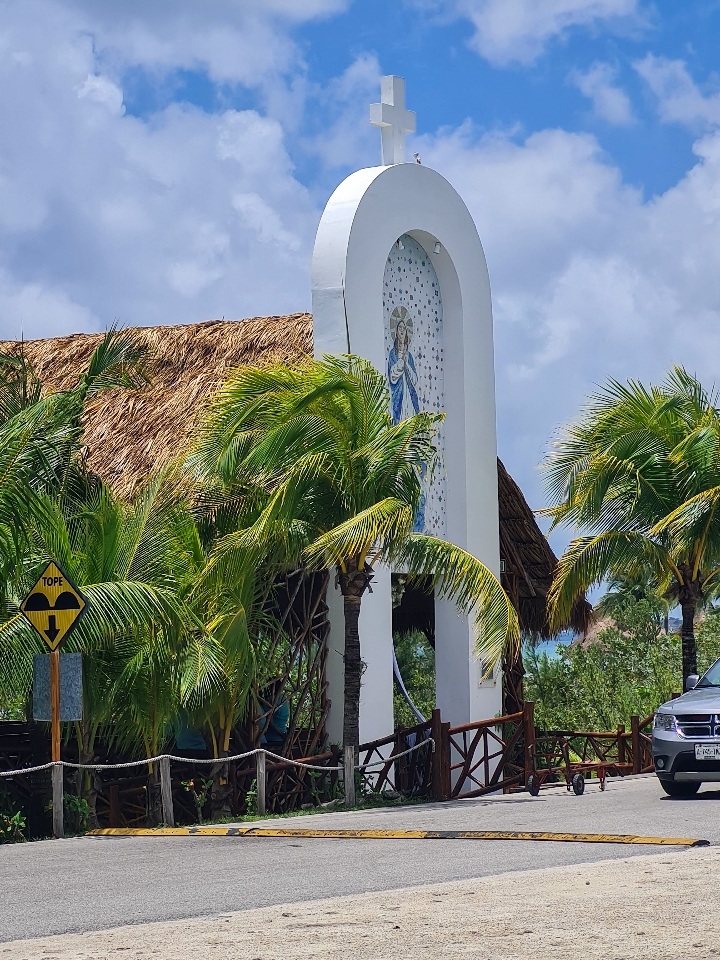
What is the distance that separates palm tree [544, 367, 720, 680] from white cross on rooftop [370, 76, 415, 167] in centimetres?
473

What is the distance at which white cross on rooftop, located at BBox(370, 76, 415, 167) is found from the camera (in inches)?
825

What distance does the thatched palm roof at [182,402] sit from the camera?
19219 mm

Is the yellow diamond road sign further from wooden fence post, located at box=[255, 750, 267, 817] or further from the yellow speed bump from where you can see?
wooden fence post, located at box=[255, 750, 267, 817]

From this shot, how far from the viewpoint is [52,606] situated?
12719mm

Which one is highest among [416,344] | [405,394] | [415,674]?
[416,344]

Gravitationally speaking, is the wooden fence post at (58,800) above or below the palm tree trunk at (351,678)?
below

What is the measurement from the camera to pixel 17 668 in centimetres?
1316

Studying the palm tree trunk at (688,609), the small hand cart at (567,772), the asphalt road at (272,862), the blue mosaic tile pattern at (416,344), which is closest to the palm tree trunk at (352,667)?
the small hand cart at (567,772)

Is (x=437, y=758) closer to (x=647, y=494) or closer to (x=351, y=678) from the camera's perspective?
(x=351, y=678)

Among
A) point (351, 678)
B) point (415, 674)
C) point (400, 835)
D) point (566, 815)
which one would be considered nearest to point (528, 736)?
point (351, 678)

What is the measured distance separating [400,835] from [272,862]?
1795 mm

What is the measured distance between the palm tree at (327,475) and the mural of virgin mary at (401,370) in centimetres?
365

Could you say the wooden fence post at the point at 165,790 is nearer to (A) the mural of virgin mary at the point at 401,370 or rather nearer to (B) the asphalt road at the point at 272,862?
(B) the asphalt road at the point at 272,862

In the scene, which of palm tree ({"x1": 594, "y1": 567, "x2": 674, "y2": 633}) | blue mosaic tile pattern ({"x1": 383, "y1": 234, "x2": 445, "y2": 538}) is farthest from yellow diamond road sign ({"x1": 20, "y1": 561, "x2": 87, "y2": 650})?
palm tree ({"x1": 594, "y1": 567, "x2": 674, "y2": 633})
